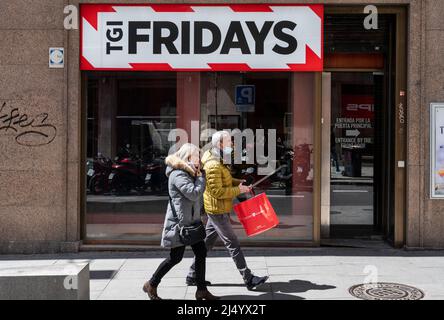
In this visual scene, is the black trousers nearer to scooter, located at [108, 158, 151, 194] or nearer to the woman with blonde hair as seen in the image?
the woman with blonde hair

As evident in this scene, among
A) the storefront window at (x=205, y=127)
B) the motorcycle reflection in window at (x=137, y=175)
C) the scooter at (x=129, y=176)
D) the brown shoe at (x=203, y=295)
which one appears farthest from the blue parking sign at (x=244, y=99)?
the brown shoe at (x=203, y=295)

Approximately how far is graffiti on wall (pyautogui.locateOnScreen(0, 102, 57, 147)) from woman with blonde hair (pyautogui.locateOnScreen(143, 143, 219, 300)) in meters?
3.42

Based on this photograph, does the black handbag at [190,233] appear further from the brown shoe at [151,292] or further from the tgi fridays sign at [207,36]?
the tgi fridays sign at [207,36]

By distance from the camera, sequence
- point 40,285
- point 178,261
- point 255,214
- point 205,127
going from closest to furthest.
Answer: point 40,285
point 178,261
point 255,214
point 205,127

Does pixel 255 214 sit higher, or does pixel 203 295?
pixel 255 214

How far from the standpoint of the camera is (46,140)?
878 centimetres

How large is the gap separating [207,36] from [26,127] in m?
3.05

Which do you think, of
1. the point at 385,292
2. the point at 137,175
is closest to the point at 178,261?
the point at 385,292

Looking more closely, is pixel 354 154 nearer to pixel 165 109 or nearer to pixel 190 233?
pixel 165 109

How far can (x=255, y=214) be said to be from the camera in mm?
6695

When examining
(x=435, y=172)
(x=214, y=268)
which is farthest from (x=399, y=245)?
(x=214, y=268)

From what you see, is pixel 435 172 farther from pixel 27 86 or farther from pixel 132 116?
pixel 27 86

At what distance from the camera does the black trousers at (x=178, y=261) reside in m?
6.05
